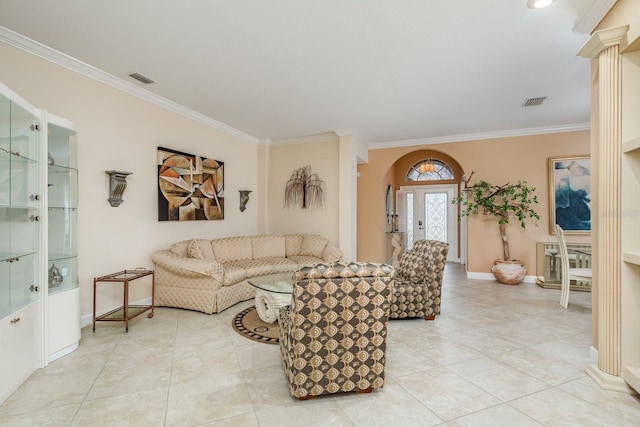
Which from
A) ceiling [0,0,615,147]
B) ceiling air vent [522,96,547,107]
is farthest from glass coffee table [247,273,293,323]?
ceiling air vent [522,96,547,107]

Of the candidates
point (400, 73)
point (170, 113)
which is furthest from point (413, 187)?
point (170, 113)

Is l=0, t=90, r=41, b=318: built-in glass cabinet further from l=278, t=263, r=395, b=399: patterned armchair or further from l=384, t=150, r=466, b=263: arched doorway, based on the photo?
l=384, t=150, r=466, b=263: arched doorway

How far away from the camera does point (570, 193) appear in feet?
16.9

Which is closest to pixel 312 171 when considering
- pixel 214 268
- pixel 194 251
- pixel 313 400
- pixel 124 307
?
pixel 194 251

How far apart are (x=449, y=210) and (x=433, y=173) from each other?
104 cm

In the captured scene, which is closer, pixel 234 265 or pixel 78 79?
pixel 78 79

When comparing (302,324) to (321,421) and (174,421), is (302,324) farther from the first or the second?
(174,421)

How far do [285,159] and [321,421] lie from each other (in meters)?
4.86

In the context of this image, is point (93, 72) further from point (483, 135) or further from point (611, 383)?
point (483, 135)

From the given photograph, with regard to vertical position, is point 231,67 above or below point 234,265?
above

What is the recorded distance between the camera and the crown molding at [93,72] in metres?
2.63

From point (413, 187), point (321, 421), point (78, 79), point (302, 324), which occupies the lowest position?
point (321, 421)

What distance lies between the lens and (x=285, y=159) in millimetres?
5988

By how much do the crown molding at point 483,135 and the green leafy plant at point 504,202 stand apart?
720 mm
